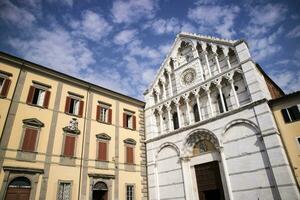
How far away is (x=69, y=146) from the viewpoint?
648 inches

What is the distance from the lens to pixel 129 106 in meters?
22.2

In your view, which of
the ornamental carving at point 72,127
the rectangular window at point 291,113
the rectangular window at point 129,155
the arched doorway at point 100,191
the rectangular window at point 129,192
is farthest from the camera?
the rectangular window at point 129,155

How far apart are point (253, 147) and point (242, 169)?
165cm

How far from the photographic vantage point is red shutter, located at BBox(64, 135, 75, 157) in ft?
53.2

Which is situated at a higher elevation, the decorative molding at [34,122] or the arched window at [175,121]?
the arched window at [175,121]

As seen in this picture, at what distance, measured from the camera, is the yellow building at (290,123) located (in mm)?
13258

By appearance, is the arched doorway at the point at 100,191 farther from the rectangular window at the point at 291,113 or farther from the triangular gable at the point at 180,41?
the rectangular window at the point at 291,113

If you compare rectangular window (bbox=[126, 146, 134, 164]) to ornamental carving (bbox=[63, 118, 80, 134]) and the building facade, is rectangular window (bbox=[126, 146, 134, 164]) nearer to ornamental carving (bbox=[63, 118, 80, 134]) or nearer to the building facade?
the building facade

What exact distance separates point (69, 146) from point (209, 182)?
10878 millimetres

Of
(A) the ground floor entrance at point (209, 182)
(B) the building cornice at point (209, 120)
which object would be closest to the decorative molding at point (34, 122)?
(B) the building cornice at point (209, 120)

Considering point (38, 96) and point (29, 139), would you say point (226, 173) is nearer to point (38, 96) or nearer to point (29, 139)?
point (29, 139)

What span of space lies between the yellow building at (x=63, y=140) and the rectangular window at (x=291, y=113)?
12.4 metres

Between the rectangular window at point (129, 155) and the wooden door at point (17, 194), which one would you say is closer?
the wooden door at point (17, 194)

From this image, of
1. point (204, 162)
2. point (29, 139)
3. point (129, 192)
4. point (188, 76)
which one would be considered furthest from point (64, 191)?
point (188, 76)
